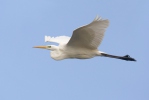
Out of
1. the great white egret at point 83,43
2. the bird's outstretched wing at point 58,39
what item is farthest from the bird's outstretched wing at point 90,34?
the bird's outstretched wing at point 58,39

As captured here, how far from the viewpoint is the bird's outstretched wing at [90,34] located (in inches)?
590

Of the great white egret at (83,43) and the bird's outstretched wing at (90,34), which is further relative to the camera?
the great white egret at (83,43)

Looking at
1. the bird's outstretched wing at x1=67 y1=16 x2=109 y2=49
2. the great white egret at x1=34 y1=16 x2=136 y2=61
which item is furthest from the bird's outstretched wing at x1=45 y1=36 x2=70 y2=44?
the bird's outstretched wing at x1=67 y1=16 x2=109 y2=49

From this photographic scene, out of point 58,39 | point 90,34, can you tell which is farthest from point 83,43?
point 58,39

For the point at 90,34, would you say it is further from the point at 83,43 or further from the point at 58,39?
the point at 58,39

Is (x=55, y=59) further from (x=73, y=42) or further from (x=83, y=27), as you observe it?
(x=83, y=27)

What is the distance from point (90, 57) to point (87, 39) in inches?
36.6

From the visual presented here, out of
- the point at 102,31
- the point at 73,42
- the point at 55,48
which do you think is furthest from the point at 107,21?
the point at 55,48

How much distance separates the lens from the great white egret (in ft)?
49.6

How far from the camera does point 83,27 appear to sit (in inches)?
590

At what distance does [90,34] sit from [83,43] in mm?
745

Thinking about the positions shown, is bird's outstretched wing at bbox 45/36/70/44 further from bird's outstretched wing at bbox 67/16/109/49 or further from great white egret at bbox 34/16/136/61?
bird's outstretched wing at bbox 67/16/109/49

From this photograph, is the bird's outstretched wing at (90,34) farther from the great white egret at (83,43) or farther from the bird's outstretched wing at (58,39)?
the bird's outstretched wing at (58,39)

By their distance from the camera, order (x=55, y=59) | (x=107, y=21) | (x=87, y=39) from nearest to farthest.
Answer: (x=107, y=21)
(x=87, y=39)
(x=55, y=59)
